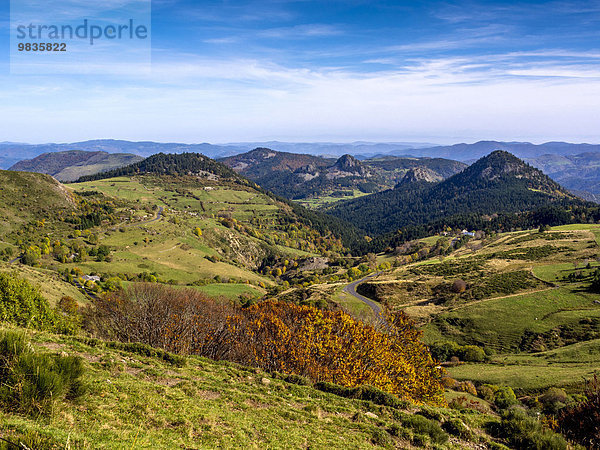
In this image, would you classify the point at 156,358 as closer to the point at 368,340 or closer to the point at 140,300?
the point at 368,340

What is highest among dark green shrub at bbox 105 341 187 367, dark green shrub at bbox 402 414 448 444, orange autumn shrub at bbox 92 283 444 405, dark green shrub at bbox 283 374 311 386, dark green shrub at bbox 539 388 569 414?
dark green shrub at bbox 105 341 187 367

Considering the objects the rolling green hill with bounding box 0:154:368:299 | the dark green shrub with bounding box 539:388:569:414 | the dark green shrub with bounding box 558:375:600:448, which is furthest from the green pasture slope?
the rolling green hill with bounding box 0:154:368:299

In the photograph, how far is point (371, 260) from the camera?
19488cm

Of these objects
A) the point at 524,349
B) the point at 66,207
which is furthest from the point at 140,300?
the point at 66,207

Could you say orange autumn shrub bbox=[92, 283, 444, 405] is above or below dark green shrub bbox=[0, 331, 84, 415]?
below

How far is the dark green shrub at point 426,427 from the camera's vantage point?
55.3 feet

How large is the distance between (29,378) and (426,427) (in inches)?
719

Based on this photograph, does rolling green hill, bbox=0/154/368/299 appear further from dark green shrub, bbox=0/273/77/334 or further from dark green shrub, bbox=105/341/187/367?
dark green shrub, bbox=105/341/187/367

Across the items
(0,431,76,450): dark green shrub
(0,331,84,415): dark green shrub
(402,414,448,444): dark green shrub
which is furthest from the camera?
(402,414,448,444): dark green shrub

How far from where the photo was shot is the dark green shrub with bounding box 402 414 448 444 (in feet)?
55.3

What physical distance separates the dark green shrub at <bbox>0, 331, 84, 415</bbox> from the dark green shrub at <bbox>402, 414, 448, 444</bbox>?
1655 centimetres

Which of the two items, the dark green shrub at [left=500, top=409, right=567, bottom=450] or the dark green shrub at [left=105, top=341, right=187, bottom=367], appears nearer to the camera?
the dark green shrub at [left=500, top=409, right=567, bottom=450]

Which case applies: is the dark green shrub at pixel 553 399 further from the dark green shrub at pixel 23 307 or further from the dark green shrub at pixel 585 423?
the dark green shrub at pixel 23 307

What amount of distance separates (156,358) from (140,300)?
3220cm
